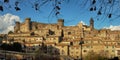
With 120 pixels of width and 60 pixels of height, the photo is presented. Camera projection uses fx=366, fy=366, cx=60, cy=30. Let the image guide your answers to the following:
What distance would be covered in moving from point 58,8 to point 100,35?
6780 cm

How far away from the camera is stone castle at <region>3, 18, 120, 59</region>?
59500mm

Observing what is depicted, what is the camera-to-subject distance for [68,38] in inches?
2667

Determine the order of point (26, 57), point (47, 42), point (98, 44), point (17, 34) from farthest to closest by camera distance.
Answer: point (17, 34)
point (47, 42)
point (98, 44)
point (26, 57)

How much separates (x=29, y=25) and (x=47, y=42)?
1271 centimetres

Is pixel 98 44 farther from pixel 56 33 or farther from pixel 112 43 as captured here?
pixel 56 33

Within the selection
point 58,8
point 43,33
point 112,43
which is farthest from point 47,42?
point 58,8

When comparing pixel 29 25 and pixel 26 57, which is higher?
pixel 29 25

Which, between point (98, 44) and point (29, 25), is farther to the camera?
point (29, 25)

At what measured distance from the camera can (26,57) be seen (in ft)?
151

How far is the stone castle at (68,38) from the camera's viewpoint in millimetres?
59500

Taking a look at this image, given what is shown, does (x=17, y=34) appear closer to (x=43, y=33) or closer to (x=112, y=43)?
(x=43, y=33)

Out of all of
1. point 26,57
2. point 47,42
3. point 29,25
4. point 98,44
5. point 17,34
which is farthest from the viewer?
point 29,25

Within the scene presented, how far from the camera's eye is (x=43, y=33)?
70.1 metres

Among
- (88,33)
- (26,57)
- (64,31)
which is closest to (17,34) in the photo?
(64,31)
